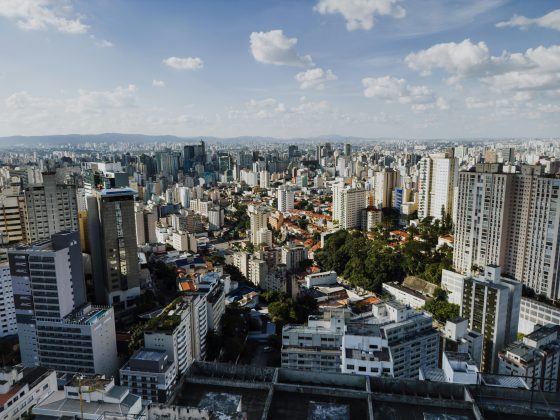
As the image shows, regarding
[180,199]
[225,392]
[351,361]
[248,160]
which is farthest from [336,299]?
[248,160]

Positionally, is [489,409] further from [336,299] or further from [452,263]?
[452,263]

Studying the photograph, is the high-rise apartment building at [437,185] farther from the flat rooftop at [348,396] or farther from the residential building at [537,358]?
the flat rooftop at [348,396]

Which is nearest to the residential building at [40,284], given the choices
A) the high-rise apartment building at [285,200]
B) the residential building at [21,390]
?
the residential building at [21,390]

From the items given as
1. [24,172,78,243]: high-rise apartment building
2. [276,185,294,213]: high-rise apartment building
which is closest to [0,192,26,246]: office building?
[24,172,78,243]: high-rise apartment building

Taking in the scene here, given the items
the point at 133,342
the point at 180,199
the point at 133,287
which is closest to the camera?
the point at 133,342

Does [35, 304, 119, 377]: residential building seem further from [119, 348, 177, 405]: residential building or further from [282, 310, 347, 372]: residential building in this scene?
[282, 310, 347, 372]: residential building

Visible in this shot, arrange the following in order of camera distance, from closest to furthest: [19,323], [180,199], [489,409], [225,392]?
[489,409] < [225,392] < [19,323] < [180,199]

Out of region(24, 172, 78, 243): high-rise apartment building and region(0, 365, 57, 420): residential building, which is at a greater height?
region(24, 172, 78, 243): high-rise apartment building
